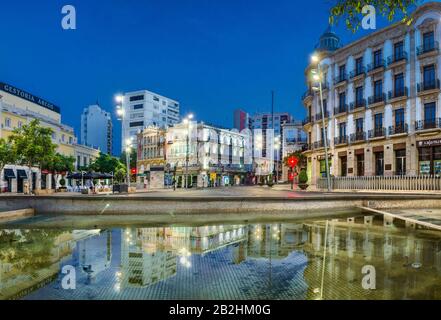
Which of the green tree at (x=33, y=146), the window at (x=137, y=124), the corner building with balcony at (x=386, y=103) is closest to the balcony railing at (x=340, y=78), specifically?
the corner building with balcony at (x=386, y=103)

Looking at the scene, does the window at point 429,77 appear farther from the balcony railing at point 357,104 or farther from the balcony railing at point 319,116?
the balcony railing at point 319,116

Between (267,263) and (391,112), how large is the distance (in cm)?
3313

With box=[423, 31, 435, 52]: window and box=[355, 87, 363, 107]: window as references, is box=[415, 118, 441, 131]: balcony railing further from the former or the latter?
box=[355, 87, 363, 107]: window

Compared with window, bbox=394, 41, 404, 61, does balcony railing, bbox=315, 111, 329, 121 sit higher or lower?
lower

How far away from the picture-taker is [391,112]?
34.1 metres

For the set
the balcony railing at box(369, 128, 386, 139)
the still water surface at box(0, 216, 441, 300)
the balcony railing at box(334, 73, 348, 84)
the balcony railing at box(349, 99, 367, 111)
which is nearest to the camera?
the still water surface at box(0, 216, 441, 300)

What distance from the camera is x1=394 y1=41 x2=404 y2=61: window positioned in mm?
33388

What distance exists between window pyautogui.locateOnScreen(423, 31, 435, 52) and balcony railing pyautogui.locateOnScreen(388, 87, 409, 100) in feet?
13.3

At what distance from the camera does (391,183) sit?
24406mm

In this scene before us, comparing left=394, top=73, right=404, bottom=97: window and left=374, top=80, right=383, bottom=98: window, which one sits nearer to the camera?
left=394, top=73, right=404, bottom=97: window

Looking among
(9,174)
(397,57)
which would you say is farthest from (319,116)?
(9,174)

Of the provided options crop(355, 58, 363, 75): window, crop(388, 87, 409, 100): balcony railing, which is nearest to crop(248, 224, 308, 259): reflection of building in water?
crop(388, 87, 409, 100): balcony railing

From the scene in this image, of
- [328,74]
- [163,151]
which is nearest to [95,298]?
[328,74]

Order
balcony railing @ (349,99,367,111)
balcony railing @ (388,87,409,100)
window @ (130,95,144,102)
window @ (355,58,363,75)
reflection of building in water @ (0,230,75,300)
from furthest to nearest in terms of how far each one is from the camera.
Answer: window @ (130,95,144,102)
window @ (355,58,363,75)
balcony railing @ (349,99,367,111)
balcony railing @ (388,87,409,100)
reflection of building in water @ (0,230,75,300)
